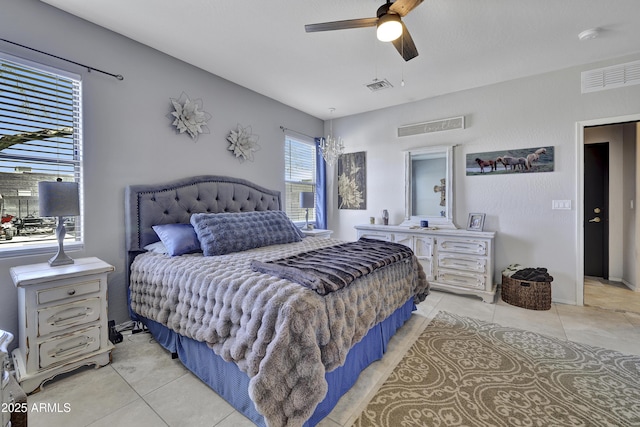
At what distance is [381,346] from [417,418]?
2.04 feet

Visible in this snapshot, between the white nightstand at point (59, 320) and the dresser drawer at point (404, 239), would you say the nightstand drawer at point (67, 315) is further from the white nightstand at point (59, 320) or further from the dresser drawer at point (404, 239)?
the dresser drawer at point (404, 239)

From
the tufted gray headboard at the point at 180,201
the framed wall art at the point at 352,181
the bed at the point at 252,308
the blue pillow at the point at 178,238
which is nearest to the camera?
the bed at the point at 252,308

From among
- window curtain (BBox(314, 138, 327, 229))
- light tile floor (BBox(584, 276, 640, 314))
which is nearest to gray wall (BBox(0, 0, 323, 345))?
window curtain (BBox(314, 138, 327, 229))

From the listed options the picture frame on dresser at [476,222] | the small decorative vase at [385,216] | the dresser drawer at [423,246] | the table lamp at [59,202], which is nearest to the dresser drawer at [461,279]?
the dresser drawer at [423,246]

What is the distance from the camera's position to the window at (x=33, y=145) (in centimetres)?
208

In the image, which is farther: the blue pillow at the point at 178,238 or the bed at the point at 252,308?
the blue pillow at the point at 178,238

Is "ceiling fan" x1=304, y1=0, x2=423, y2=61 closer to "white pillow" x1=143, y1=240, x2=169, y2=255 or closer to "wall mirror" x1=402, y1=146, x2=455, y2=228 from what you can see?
"white pillow" x1=143, y1=240, x2=169, y2=255

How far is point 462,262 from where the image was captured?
11.8 feet

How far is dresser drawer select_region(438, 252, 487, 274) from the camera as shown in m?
3.46

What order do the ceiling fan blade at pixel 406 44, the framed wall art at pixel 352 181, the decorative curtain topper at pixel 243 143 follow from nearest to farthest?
the ceiling fan blade at pixel 406 44 → the decorative curtain topper at pixel 243 143 → the framed wall art at pixel 352 181

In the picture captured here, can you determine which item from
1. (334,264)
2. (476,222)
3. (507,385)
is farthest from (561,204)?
(334,264)

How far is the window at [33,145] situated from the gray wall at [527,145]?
3.68 meters

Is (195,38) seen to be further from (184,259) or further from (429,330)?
(429,330)

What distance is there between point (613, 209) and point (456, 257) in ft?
8.84
